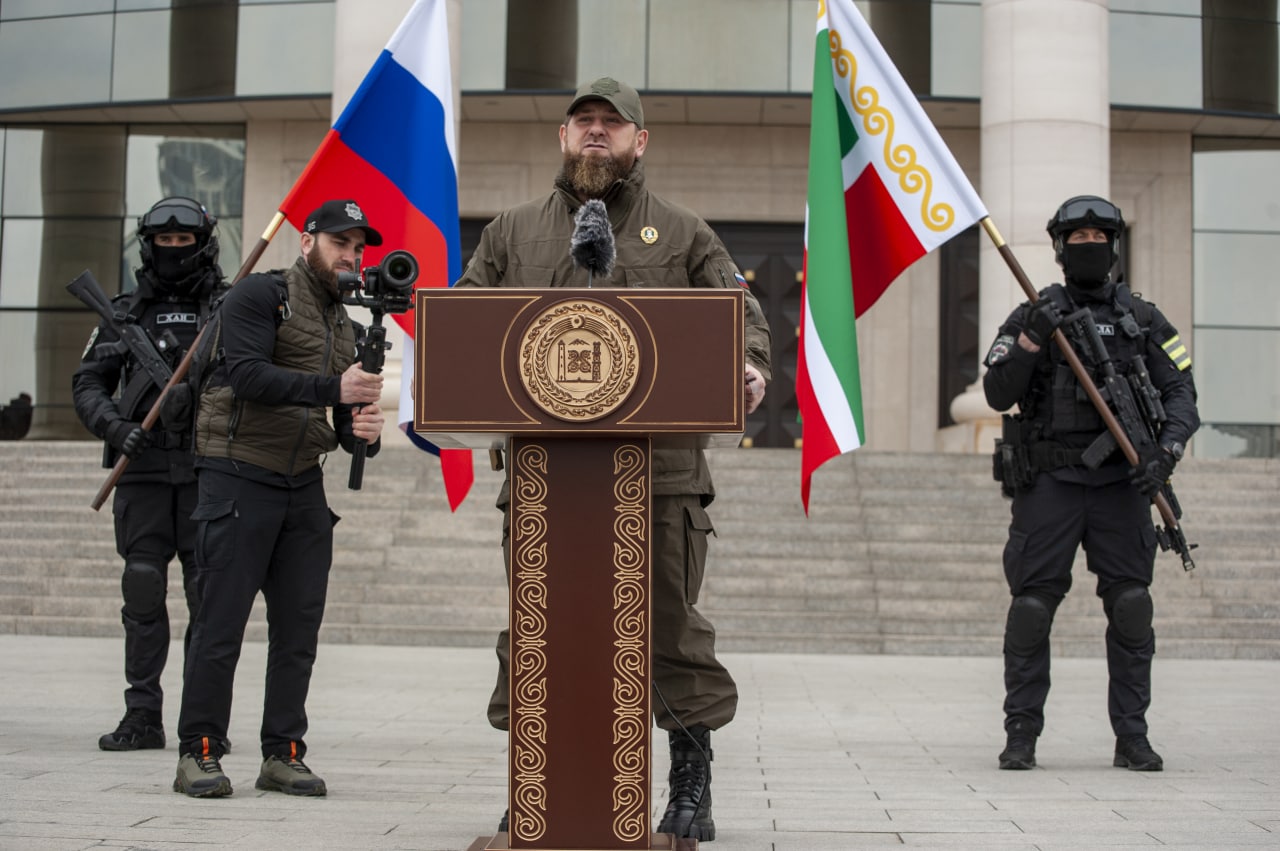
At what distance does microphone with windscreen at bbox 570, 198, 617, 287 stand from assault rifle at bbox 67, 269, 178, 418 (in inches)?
119

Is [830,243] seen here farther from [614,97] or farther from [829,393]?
[614,97]

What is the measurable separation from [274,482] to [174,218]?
1909mm

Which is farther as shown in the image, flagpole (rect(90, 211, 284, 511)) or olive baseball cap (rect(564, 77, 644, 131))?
flagpole (rect(90, 211, 284, 511))

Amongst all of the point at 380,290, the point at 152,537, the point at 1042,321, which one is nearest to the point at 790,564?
the point at 1042,321

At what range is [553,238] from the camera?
4609 mm

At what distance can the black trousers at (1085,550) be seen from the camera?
6.45 metres

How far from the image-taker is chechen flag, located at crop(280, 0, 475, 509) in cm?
663

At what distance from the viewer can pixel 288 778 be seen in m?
5.15

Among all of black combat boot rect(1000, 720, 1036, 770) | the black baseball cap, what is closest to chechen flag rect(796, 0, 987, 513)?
the black baseball cap

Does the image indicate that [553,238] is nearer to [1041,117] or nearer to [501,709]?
[501,709]

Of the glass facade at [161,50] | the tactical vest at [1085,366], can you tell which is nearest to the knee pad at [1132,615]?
the tactical vest at [1085,366]

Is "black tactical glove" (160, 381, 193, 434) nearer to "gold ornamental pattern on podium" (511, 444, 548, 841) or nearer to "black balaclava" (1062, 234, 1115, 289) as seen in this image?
"gold ornamental pattern on podium" (511, 444, 548, 841)

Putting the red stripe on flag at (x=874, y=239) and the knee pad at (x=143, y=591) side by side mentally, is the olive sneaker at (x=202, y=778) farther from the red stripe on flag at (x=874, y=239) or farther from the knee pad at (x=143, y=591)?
the red stripe on flag at (x=874, y=239)

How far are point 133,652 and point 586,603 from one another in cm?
353
